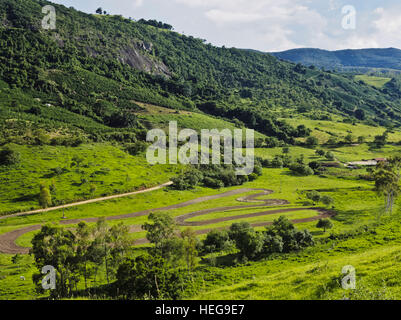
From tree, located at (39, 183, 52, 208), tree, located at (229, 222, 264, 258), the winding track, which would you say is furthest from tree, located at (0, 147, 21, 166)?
tree, located at (229, 222, 264, 258)

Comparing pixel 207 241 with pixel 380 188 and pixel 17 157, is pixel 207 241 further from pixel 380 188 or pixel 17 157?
pixel 17 157

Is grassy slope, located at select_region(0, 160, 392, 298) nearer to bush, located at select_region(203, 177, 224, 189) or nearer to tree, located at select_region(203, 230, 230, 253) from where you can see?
bush, located at select_region(203, 177, 224, 189)

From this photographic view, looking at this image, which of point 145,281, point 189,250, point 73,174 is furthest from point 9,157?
point 145,281

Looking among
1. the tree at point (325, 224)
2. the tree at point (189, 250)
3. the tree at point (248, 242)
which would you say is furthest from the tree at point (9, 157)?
the tree at point (325, 224)

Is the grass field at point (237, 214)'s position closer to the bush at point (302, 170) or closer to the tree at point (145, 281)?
the tree at point (145, 281)
